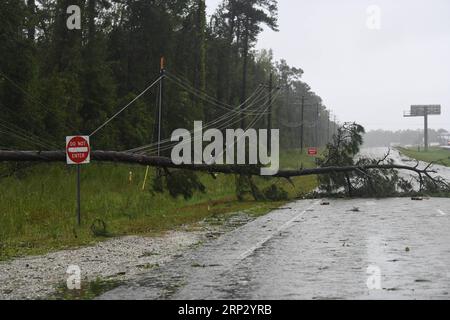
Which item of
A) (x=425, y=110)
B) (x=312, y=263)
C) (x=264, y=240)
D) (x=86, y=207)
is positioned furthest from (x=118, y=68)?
(x=425, y=110)

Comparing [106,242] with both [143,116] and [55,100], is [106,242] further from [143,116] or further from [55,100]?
[143,116]

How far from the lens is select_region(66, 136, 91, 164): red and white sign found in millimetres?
16406

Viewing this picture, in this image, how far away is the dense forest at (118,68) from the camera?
96.7 ft

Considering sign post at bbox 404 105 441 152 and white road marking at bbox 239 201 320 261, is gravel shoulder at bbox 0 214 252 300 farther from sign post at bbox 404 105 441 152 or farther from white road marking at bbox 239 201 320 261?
sign post at bbox 404 105 441 152

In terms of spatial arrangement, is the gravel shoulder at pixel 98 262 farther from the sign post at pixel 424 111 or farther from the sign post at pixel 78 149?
the sign post at pixel 424 111

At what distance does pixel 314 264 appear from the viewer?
9539mm

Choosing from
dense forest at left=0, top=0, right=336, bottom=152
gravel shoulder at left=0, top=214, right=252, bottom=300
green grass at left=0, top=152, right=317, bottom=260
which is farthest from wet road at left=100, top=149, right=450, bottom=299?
dense forest at left=0, top=0, right=336, bottom=152

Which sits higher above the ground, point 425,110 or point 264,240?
point 425,110

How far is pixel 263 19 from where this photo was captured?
66875 millimetres

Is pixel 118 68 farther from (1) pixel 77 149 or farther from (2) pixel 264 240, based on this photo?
(2) pixel 264 240

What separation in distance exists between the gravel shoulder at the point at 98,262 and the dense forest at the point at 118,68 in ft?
38.6

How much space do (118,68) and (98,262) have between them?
4045 centimetres
